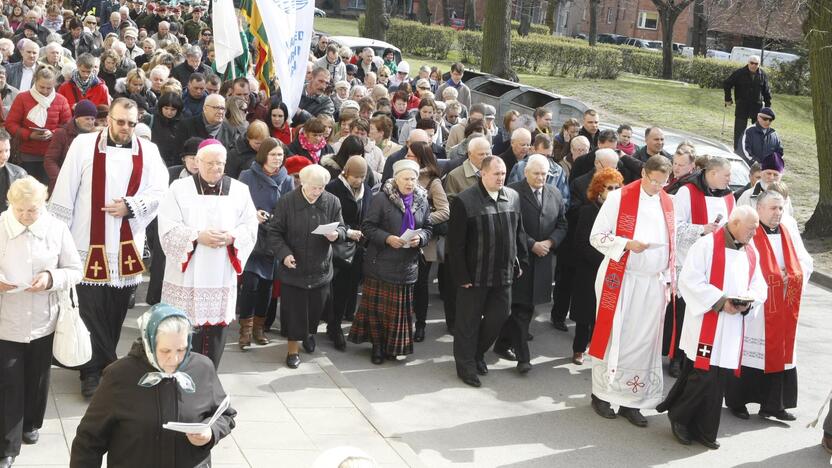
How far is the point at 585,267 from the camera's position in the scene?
33.4ft

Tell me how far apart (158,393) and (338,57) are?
571 inches

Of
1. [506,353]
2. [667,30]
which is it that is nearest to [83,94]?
[506,353]

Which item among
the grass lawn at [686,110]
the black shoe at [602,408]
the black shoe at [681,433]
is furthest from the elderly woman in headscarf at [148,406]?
the grass lawn at [686,110]

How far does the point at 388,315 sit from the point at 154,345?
4946mm

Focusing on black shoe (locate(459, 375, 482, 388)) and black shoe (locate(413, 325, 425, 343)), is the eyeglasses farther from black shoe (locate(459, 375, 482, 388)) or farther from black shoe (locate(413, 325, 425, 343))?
black shoe (locate(413, 325, 425, 343))

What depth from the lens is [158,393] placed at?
479 centimetres

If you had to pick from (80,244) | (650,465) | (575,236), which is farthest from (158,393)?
(575,236)

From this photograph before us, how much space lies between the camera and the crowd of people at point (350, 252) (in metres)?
6.55

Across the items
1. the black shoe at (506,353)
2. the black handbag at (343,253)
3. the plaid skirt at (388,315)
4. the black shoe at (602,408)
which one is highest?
the black handbag at (343,253)

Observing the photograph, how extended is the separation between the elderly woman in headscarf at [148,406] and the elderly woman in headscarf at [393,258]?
4633 millimetres

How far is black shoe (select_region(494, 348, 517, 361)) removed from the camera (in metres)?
10.2

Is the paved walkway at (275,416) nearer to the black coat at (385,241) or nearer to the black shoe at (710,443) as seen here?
the black coat at (385,241)

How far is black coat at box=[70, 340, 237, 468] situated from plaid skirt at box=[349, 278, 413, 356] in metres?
4.75

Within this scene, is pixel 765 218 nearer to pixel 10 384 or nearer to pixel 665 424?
pixel 665 424
